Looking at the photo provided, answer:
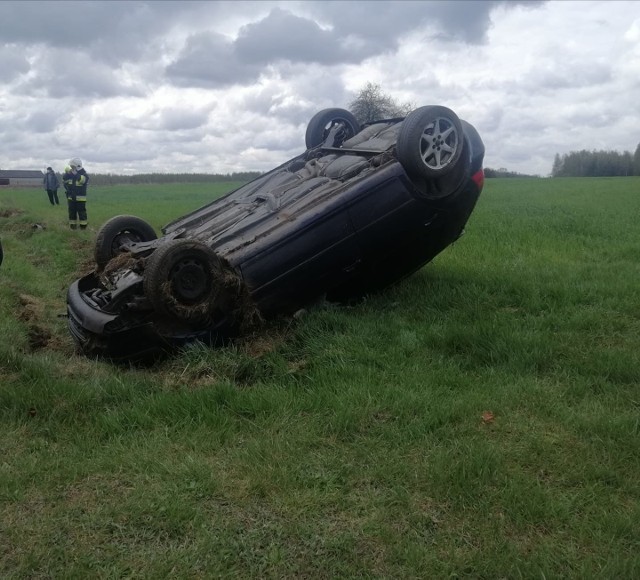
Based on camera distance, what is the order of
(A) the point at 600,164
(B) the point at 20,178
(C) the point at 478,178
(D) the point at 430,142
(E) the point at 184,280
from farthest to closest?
(A) the point at 600,164, (B) the point at 20,178, (C) the point at 478,178, (D) the point at 430,142, (E) the point at 184,280

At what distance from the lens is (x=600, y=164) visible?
69.9 m

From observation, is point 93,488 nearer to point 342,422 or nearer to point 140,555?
point 140,555

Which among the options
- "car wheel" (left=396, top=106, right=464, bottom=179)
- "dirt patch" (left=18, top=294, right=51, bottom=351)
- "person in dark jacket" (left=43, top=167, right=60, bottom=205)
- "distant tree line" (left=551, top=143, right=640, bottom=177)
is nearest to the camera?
"car wheel" (left=396, top=106, right=464, bottom=179)

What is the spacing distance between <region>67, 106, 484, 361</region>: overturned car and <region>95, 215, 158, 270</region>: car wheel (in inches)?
5.3

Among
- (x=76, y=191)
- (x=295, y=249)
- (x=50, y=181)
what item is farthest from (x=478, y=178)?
(x=50, y=181)

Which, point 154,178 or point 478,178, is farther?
point 154,178

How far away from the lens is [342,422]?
3516 millimetres

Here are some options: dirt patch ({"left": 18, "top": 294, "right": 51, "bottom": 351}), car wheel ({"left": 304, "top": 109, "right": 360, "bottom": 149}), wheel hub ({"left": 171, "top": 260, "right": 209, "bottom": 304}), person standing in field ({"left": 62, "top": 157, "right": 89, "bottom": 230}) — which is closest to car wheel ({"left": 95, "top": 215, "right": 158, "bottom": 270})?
dirt patch ({"left": 18, "top": 294, "right": 51, "bottom": 351})

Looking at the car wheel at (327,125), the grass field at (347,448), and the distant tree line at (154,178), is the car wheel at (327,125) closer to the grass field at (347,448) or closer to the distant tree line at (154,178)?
the grass field at (347,448)

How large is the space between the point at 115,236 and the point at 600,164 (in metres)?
72.9

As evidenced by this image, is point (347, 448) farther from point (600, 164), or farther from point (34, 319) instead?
point (600, 164)

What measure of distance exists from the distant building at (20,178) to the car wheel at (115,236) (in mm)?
52448

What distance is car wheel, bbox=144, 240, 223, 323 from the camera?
432 centimetres

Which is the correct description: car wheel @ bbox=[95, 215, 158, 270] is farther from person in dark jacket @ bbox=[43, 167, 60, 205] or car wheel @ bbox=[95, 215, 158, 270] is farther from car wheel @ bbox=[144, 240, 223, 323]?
person in dark jacket @ bbox=[43, 167, 60, 205]
